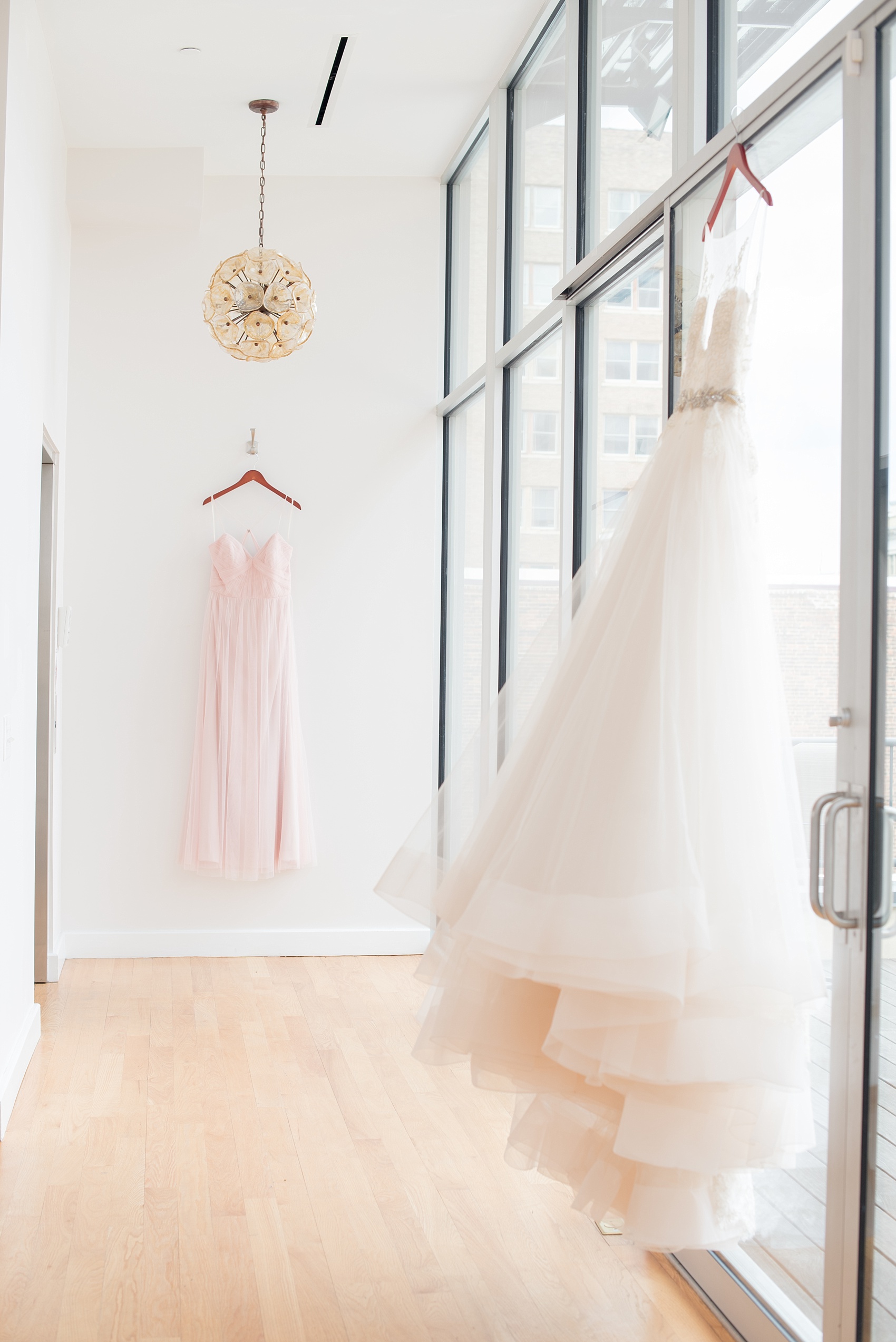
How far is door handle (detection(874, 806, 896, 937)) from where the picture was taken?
167cm

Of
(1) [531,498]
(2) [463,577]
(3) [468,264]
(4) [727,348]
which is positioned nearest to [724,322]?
(4) [727,348]

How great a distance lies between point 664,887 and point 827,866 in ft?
0.92

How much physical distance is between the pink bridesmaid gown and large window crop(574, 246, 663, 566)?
6.55 ft

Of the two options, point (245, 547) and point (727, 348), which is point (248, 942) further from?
point (727, 348)

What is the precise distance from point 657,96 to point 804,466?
1.21 m

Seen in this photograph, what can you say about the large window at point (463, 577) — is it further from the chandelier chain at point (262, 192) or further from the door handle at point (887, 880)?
the door handle at point (887, 880)

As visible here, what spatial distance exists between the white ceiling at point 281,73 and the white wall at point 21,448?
20 cm

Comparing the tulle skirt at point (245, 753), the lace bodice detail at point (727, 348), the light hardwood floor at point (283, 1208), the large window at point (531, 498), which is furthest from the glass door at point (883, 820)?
the tulle skirt at point (245, 753)

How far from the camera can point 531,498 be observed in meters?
3.92

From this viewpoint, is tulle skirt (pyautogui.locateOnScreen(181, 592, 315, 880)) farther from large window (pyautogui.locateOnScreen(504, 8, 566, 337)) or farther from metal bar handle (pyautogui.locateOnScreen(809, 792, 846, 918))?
metal bar handle (pyautogui.locateOnScreen(809, 792, 846, 918))

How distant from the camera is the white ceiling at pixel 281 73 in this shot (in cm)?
357

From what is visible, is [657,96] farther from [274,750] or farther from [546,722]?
[274,750]

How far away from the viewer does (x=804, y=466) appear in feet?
6.44

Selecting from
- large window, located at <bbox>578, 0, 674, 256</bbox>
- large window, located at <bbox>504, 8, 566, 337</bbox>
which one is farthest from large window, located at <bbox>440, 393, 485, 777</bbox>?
large window, located at <bbox>578, 0, 674, 256</bbox>
